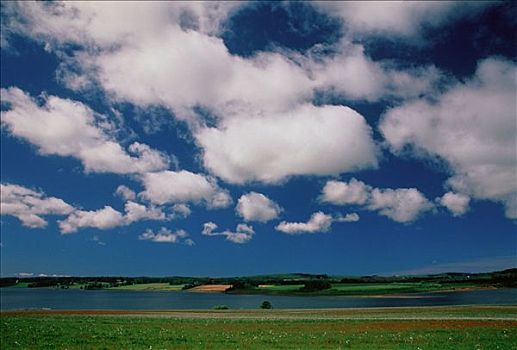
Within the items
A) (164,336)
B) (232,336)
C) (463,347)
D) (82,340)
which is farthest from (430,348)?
(82,340)

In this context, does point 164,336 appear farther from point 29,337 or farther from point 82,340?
point 29,337

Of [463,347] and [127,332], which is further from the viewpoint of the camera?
[127,332]

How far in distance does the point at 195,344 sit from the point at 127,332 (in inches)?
428

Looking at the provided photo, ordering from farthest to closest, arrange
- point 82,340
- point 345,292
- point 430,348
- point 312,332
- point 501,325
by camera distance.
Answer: point 345,292 → point 501,325 → point 312,332 → point 82,340 → point 430,348

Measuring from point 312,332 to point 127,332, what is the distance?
15.8 metres

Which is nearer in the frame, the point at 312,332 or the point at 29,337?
the point at 29,337

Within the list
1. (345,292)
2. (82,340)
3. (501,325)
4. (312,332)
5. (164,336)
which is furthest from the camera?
(345,292)

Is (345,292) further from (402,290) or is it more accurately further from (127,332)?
(127,332)

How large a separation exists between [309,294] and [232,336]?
511ft

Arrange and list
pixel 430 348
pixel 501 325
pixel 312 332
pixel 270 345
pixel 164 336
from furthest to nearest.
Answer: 1. pixel 501 325
2. pixel 312 332
3. pixel 164 336
4. pixel 270 345
5. pixel 430 348

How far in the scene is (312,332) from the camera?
37.4m

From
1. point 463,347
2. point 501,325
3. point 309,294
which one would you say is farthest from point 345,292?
point 463,347

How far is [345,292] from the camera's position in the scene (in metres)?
181

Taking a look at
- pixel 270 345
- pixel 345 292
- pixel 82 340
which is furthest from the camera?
pixel 345 292
